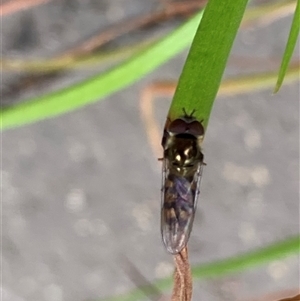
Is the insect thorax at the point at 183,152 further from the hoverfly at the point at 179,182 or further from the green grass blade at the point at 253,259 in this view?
the green grass blade at the point at 253,259

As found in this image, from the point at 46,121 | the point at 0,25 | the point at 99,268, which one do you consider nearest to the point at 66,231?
the point at 99,268

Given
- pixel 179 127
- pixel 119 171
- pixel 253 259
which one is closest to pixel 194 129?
pixel 179 127

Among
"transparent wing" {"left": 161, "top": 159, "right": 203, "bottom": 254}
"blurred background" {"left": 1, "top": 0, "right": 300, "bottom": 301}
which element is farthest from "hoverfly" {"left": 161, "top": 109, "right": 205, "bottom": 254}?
"blurred background" {"left": 1, "top": 0, "right": 300, "bottom": 301}

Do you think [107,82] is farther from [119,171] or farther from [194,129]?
[119,171]

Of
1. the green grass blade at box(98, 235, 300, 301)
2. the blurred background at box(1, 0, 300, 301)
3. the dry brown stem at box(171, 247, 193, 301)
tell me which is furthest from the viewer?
the blurred background at box(1, 0, 300, 301)

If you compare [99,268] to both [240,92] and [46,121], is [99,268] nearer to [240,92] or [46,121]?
[46,121]

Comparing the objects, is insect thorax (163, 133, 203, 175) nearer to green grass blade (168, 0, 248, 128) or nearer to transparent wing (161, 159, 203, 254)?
transparent wing (161, 159, 203, 254)
